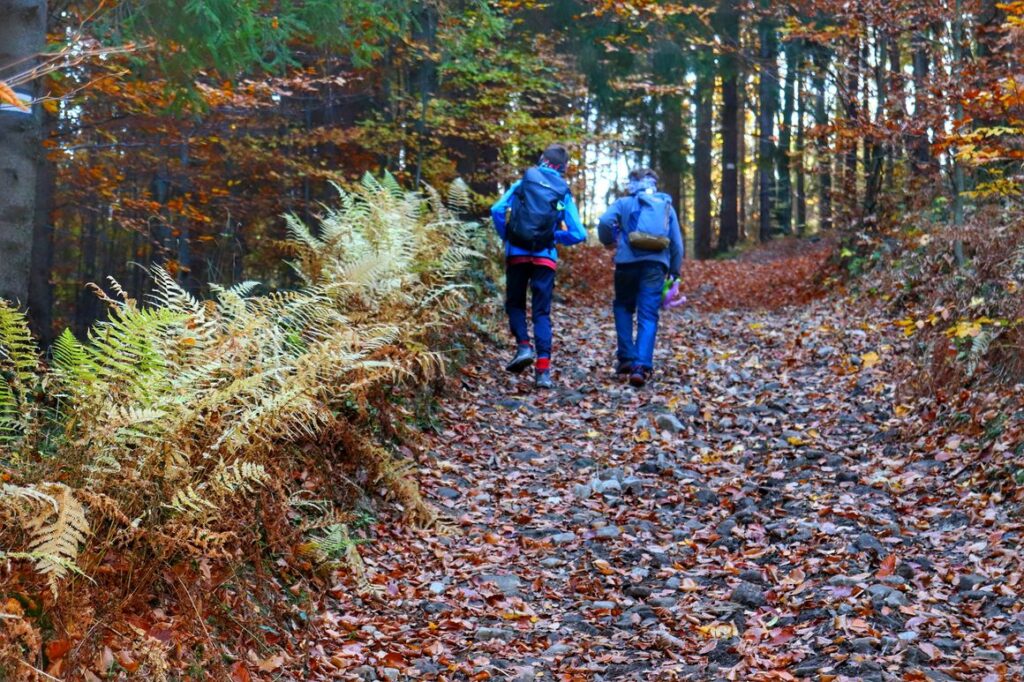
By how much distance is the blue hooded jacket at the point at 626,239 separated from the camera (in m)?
10.3

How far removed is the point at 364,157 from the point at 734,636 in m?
13.2

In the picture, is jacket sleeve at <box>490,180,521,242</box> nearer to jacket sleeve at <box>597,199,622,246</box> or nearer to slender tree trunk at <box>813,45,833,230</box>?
jacket sleeve at <box>597,199,622,246</box>

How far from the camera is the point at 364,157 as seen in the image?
1678 centimetres

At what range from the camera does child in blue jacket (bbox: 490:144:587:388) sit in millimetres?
9625

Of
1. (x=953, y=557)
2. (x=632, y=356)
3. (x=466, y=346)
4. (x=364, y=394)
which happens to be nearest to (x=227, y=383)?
(x=364, y=394)

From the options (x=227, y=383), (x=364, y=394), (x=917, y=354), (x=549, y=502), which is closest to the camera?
(x=227, y=383)

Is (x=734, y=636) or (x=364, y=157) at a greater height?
(x=364, y=157)

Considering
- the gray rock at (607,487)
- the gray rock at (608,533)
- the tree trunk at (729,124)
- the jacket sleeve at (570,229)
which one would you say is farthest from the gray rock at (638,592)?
the tree trunk at (729,124)

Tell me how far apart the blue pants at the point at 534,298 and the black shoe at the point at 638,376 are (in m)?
0.91

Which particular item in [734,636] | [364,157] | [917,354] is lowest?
[734,636]

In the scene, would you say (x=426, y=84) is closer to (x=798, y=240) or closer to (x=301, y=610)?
(x=301, y=610)

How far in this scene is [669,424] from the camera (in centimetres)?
870

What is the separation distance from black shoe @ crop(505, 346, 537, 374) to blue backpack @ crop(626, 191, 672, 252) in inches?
61.9

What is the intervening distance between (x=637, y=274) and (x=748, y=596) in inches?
215
